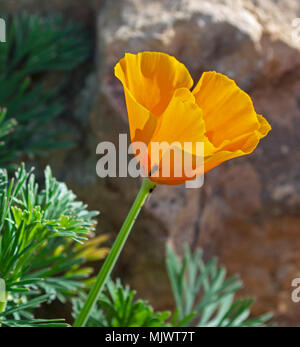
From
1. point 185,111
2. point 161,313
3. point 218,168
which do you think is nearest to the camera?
point 185,111

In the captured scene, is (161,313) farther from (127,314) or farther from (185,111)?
(185,111)

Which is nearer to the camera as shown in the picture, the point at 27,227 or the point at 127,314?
the point at 27,227

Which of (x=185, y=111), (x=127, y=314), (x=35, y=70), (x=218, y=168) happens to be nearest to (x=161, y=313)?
(x=127, y=314)

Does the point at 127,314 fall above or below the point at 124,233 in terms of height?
below

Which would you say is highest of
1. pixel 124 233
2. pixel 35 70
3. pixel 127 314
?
pixel 35 70

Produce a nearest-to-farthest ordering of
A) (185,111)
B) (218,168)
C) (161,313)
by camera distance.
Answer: (185,111) < (161,313) < (218,168)

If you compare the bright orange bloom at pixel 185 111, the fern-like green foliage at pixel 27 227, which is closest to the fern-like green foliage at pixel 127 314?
the fern-like green foliage at pixel 27 227

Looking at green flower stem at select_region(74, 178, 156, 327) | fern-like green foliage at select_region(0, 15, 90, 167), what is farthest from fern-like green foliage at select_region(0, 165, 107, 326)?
fern-like green foliage at select_region(0, 15, 90, 167)
